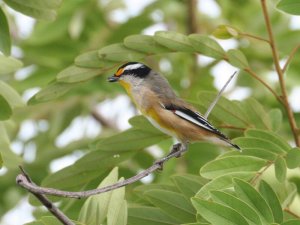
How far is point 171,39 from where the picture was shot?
9.70 feet

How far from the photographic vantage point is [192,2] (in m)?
5.03

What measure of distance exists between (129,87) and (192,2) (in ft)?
5.73

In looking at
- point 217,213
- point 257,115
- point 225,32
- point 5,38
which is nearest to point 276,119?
point 257,115

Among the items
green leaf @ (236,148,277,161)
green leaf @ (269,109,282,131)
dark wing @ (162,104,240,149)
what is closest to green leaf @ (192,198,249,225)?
A: green leaf @ (236,148,277,161)

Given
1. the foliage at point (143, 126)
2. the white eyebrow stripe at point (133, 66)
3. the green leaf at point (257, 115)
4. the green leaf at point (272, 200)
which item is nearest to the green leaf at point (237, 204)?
the foliage at point (143, 126)

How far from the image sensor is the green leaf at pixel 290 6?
8.50ft

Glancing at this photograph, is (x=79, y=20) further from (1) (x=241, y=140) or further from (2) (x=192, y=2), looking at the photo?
(1) (x=241, y=140)

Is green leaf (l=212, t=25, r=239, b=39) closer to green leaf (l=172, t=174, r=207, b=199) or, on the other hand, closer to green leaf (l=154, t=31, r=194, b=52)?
green leaf (l=154, t=31, r=194, b=52)

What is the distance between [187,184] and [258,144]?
0.99 ft

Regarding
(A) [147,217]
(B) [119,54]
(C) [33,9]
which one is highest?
(C) [33,9]

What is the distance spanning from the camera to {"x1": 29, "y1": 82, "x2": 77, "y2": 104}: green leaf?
296cm

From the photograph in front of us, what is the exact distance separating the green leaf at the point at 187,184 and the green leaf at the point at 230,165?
0.14 m

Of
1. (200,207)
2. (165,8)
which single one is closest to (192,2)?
(165,8)

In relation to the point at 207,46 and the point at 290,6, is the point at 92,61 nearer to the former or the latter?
the point at 207,46
